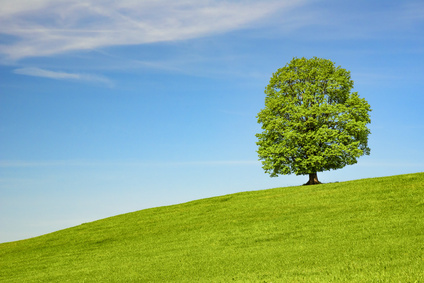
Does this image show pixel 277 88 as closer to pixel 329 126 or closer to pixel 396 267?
pixel 329 126

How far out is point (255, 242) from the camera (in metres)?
23.1

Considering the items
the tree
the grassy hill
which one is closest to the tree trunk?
the tree

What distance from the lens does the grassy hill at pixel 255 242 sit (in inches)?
622

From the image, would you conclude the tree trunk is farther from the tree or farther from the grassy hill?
the grassy hill

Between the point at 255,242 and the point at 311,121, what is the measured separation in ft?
65.8

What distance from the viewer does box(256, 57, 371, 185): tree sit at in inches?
1574

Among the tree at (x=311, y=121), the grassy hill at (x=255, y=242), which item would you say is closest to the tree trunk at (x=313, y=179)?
the tree at (x=311, y=121)

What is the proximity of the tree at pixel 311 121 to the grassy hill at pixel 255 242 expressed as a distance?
3920 millimetres

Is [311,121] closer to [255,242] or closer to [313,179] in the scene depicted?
[313,179]

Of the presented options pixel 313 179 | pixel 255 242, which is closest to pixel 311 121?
pixel 313 179

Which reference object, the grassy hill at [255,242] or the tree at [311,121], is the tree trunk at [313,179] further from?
the grassy hill at [255,242]

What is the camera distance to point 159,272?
1883 cm

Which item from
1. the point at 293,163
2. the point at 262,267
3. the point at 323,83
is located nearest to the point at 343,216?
the point at 262,267

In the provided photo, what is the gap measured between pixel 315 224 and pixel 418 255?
965cm
